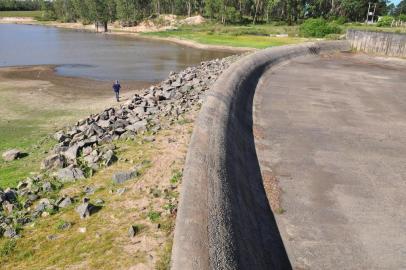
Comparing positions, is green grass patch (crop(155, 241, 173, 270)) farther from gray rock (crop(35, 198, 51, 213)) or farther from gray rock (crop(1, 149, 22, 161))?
gray rock (crop(1, 149, 22, 161))

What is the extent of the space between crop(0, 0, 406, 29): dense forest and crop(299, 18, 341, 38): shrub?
28.3 metres

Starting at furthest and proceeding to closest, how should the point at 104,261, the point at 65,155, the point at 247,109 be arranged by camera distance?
the point at 247,109 → the point at 65,155 → the point at 104,261

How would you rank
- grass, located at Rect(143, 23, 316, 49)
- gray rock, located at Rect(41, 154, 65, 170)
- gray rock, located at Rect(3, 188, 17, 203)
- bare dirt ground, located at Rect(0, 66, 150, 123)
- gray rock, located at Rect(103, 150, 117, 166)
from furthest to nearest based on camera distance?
grass, located at Rect(143, 23, 316, 49), bare dirt ground, located at Rect(0, 66, 150, 123), gray rock, located at Rect(41, 154, 65, 170), gray rock, located at Rect(103, 150, 117, 166), gray rock, located at Rect(3, 188, 17, 203)

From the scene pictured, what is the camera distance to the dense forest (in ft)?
335

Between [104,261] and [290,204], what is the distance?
4172 mm

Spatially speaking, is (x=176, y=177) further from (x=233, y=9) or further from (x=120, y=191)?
(x=233, y=9)

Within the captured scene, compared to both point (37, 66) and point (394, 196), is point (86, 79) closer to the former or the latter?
point (37, 66)

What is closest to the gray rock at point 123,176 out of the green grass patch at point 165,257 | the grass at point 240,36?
the green grass patch at point 165,257

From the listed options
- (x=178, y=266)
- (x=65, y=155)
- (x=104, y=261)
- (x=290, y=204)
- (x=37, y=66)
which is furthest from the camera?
(x=37, y=66)

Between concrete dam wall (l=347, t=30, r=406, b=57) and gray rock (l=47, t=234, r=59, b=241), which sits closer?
gray rock (l=47, t=234, r=59, b=241)

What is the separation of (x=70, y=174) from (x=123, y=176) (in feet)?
5.58

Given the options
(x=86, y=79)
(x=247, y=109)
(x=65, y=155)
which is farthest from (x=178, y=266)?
(x=86, y=79)

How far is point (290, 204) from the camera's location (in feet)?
27.4

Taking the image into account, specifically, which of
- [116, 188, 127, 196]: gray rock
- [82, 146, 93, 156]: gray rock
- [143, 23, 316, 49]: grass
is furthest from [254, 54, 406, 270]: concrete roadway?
[143, 23, 316, 49]: grass
